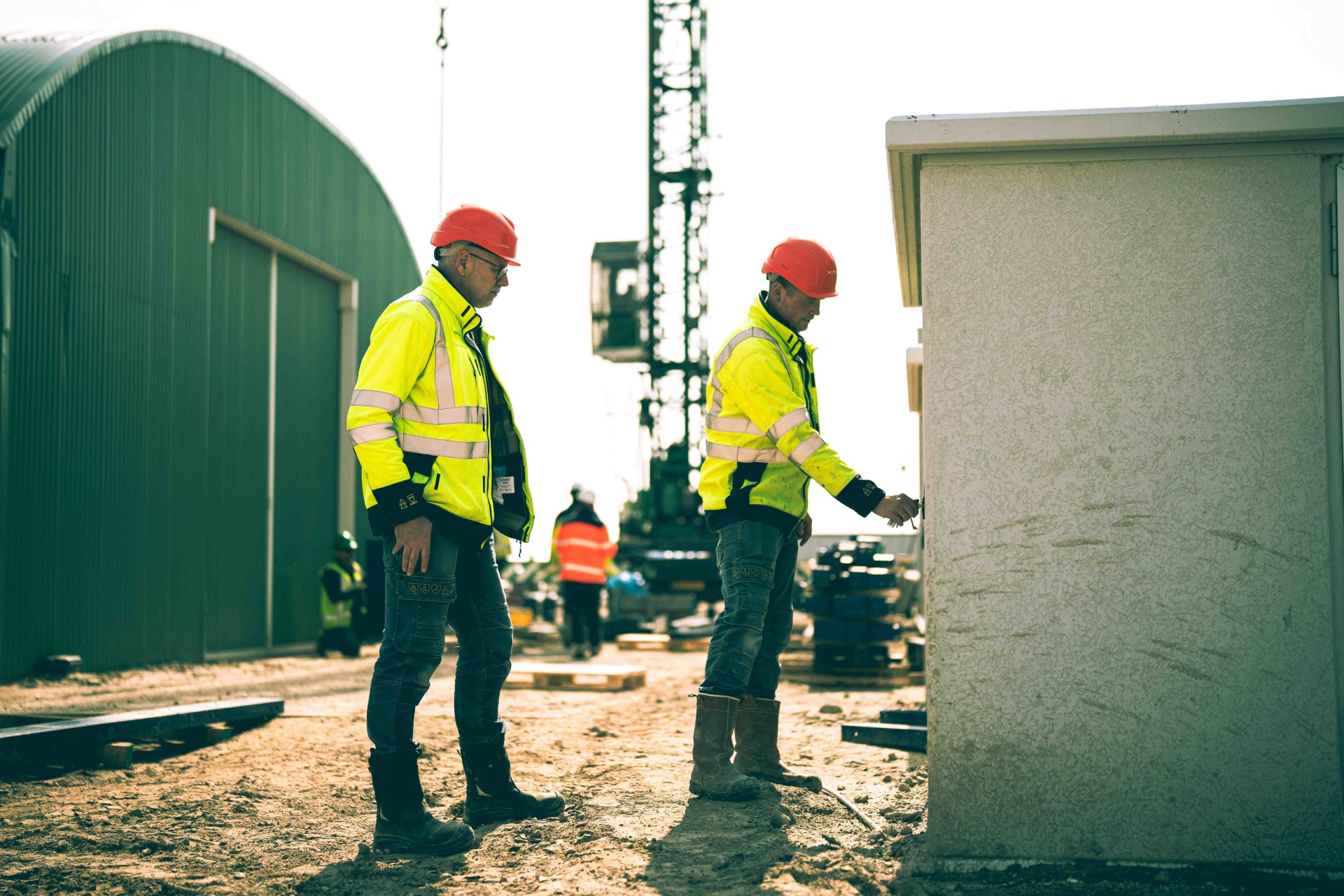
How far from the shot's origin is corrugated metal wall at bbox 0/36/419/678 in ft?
33.4

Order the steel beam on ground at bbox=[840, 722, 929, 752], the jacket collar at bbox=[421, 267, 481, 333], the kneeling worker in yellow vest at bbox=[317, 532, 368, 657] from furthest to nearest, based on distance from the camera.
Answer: the kneeling worker in yellow vest at bbox=[317, 532, 368, 657], the steel beam on ground at bbox=[840, 722, 929, 752], the jacket collar at bbox=[421, 267, 481, 333]

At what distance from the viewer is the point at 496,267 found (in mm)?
4125

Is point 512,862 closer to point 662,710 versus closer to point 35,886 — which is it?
point 35,886

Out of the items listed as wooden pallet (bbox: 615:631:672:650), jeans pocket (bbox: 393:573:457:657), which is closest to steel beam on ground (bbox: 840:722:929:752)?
jeans pocket (bbox: 393:573:457:657)

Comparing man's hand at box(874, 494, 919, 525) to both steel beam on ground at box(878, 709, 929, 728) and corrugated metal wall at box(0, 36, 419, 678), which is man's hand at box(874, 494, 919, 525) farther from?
corrugated metal wall at box(0, 36, 419, 678)

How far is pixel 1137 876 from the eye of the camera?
131 inches

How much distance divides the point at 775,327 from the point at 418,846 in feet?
7.73

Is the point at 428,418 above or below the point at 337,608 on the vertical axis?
above

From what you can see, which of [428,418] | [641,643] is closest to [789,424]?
[428,418]

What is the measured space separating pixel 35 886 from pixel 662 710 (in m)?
4.97

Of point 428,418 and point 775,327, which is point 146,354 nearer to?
point 428,418

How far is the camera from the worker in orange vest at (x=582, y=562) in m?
12.6

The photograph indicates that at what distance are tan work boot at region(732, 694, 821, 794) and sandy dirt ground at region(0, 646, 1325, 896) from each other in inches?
8.9

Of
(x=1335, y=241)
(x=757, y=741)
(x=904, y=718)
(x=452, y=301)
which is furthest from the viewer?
(x=904, y=718)
